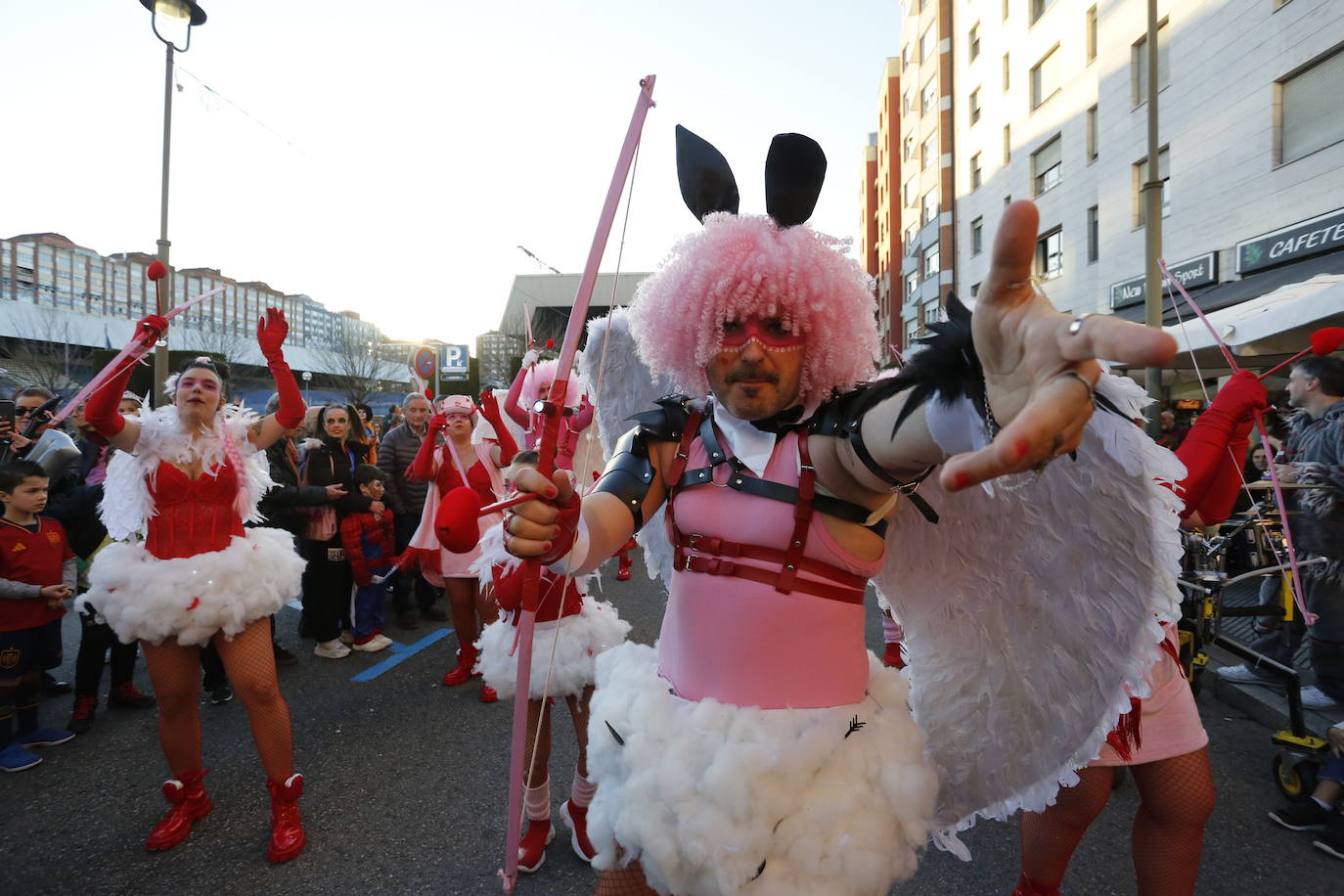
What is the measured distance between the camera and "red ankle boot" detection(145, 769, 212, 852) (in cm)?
278

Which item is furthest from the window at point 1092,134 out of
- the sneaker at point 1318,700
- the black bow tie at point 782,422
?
the black bow tie at point 782,422

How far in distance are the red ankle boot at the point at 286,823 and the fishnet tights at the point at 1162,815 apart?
105 inches

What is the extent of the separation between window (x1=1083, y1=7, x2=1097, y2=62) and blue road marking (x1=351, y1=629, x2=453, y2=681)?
17.3 metres

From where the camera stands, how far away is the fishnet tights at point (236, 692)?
278 centimetres

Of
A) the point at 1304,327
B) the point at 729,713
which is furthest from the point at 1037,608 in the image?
the point at 1304,327

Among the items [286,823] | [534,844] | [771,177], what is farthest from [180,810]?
[771,177]

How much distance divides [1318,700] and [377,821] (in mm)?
4751

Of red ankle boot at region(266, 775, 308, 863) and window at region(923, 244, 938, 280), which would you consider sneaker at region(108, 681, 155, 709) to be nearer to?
red ankle boot at region(266, 775, 308, 863)

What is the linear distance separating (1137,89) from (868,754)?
52.3 feet

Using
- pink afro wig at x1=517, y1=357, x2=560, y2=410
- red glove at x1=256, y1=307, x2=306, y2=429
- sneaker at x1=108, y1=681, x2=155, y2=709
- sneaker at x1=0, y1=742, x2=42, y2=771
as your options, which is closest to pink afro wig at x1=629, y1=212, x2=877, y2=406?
red glove at x1=256, y1=307, x2=306, y2=429

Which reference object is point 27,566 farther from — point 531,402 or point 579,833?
point 579,833

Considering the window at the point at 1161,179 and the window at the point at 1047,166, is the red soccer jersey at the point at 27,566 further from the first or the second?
the window at the point at 1047,166

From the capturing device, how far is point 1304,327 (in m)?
5.96

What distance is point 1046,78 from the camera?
17172 mm
